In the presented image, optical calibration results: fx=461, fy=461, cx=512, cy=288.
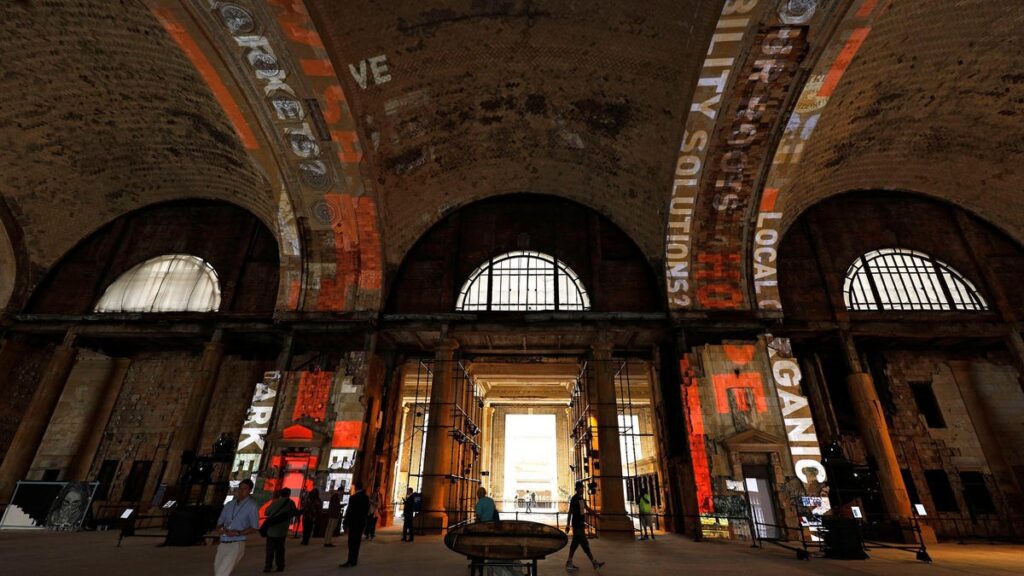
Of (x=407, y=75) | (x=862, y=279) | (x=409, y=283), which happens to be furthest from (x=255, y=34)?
(x=862, y=279)

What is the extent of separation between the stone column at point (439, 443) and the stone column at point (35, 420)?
11.6m

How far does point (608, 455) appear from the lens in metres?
12.2

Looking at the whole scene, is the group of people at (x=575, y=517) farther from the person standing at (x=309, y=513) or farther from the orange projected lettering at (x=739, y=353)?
the orange projected lettering at (x=739, y=353)

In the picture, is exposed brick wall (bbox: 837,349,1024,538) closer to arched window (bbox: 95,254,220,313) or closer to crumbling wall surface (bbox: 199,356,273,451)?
crumbling wall surface (bbox: 199,356,273,451)

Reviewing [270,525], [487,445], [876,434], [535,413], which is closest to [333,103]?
[270,525]

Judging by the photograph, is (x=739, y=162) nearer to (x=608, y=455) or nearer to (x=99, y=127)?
(x=608, y=455)

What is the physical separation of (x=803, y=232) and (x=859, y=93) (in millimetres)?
4826

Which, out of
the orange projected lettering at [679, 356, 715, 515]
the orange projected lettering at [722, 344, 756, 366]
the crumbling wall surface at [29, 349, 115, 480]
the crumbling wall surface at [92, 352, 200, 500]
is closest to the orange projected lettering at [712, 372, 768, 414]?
the orange projected lettering at [722, 344, 756, 366]

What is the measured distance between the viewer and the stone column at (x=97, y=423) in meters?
14.8

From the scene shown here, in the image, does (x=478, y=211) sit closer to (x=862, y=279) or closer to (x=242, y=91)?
(x=242, y=91)

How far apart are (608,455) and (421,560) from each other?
6.48 metres

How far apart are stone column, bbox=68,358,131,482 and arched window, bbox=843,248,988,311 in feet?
79.6

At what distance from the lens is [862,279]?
1478 cm

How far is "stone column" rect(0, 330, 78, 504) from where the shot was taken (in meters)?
13.2
